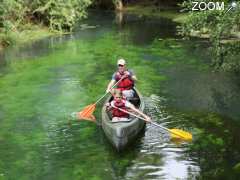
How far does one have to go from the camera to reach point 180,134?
466 inches

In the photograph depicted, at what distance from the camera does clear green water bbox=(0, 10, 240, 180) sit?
1068 cm

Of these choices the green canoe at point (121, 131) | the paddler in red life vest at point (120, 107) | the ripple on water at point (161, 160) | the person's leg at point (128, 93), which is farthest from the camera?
the person's leg at point (128, 93)

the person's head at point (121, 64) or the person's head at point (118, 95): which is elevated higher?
the person's head at point (121, 64)

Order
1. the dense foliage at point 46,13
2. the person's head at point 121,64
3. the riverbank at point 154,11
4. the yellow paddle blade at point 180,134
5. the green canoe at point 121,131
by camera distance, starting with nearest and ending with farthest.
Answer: the green canoe at point 121,131, the yellow paddle blade at point 180,134, the person's head at point 121,64, the dense foliage at point 46,13, the riverbank at point 154,11

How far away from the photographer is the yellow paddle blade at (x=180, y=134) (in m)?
11.8

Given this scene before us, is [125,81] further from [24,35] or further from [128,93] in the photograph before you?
[24,35]

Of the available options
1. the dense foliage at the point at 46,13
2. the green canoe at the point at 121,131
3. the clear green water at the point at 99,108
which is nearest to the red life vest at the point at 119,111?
the green canoe at the point at 121,131

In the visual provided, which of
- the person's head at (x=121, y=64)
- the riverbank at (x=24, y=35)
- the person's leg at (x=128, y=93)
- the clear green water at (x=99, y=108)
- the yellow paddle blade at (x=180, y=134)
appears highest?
the person's head at (x=121, y=64)

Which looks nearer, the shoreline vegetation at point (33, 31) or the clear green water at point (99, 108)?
the clear green water at point (99, 108)

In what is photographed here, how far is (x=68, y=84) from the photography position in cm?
1861

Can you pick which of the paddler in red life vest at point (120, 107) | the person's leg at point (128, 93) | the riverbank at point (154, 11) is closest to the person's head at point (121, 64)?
the person's leg at point (128, 93)

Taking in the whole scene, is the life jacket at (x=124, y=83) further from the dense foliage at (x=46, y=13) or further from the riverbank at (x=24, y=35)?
the dense foliage at (x=46, y=13)

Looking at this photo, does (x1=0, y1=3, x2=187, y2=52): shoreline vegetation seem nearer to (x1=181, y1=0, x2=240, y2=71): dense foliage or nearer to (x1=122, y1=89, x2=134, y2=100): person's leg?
(x1=122, y1=89, x2=134, y2=100): person's leg

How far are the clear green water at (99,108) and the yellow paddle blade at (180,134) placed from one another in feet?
0.74
